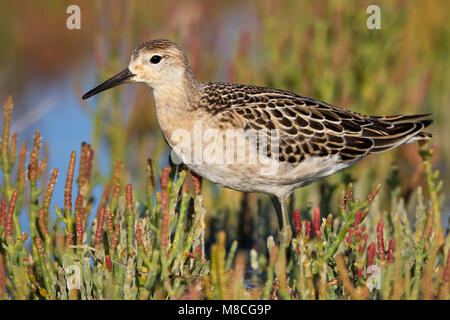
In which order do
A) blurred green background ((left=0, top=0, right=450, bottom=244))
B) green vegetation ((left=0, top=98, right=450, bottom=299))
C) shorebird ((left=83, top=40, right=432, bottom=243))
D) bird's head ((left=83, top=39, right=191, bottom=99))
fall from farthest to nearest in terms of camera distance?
blurred green background ((left=0, top=0, right=450, bottom=244))
bird's head ((left=83, top=39, right=191, bottom=99))
shorebird ((left=83, top=40, right=432, bottom=243))
green vegetation ((left=0, top=98, right=450, bottom=299))

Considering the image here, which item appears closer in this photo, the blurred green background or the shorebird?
the shorebird

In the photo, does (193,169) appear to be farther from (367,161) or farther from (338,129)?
(367,161)

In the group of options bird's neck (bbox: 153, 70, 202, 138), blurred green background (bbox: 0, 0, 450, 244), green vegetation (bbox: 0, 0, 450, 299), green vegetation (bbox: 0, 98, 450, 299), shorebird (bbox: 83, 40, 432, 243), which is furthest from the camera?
blurred green background (bbox: 0, 0, 450, 244)

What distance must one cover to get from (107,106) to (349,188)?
3.94 meters

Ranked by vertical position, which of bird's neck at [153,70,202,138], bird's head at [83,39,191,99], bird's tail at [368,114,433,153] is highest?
bird's head at [83,39,191,99]

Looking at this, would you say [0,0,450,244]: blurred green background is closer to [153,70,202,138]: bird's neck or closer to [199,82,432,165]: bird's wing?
[199,82,432,165]: bird's wing

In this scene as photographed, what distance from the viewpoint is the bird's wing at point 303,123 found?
5.52 m

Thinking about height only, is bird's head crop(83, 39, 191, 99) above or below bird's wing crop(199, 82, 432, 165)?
above

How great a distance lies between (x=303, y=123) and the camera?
5.65 meters

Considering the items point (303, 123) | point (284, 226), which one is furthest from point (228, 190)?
point (303, 123)

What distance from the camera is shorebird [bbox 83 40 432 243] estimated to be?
5418 mm

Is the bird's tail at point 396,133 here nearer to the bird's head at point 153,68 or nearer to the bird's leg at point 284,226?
the bird's leg at point 284,226

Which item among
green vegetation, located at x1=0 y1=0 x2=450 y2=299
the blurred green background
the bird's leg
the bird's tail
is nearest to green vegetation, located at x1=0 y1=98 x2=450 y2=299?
green vegetation, located at x1=0 y1=0 x2=450 y2=299

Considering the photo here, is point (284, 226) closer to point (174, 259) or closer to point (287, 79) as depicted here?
point (174, 259)
